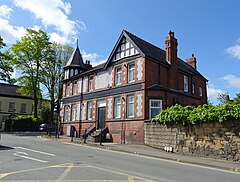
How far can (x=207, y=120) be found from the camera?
1525 cm

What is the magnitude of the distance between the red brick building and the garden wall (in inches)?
110

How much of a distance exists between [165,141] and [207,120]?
4045 millimetres

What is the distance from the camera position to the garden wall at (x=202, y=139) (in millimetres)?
13984

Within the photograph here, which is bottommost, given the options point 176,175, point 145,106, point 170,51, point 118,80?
point 176,175

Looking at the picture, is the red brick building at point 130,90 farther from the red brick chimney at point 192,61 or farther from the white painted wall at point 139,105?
the red brick chimney at point 192,61

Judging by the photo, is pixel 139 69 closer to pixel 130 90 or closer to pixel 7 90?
pixel 130 90

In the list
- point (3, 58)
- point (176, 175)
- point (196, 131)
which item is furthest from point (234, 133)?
point (3, 58)

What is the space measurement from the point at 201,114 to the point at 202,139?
5.13 feet

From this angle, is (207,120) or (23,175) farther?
(207,120)

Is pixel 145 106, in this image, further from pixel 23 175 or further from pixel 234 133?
pixel 23 175

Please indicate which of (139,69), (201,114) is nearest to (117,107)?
(139,69)

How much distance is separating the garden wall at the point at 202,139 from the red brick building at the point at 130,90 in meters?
2.81

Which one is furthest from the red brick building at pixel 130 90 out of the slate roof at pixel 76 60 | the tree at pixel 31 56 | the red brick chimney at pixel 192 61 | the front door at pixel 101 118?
the tree at pixel 31 56

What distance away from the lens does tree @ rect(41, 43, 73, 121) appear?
43388mm
